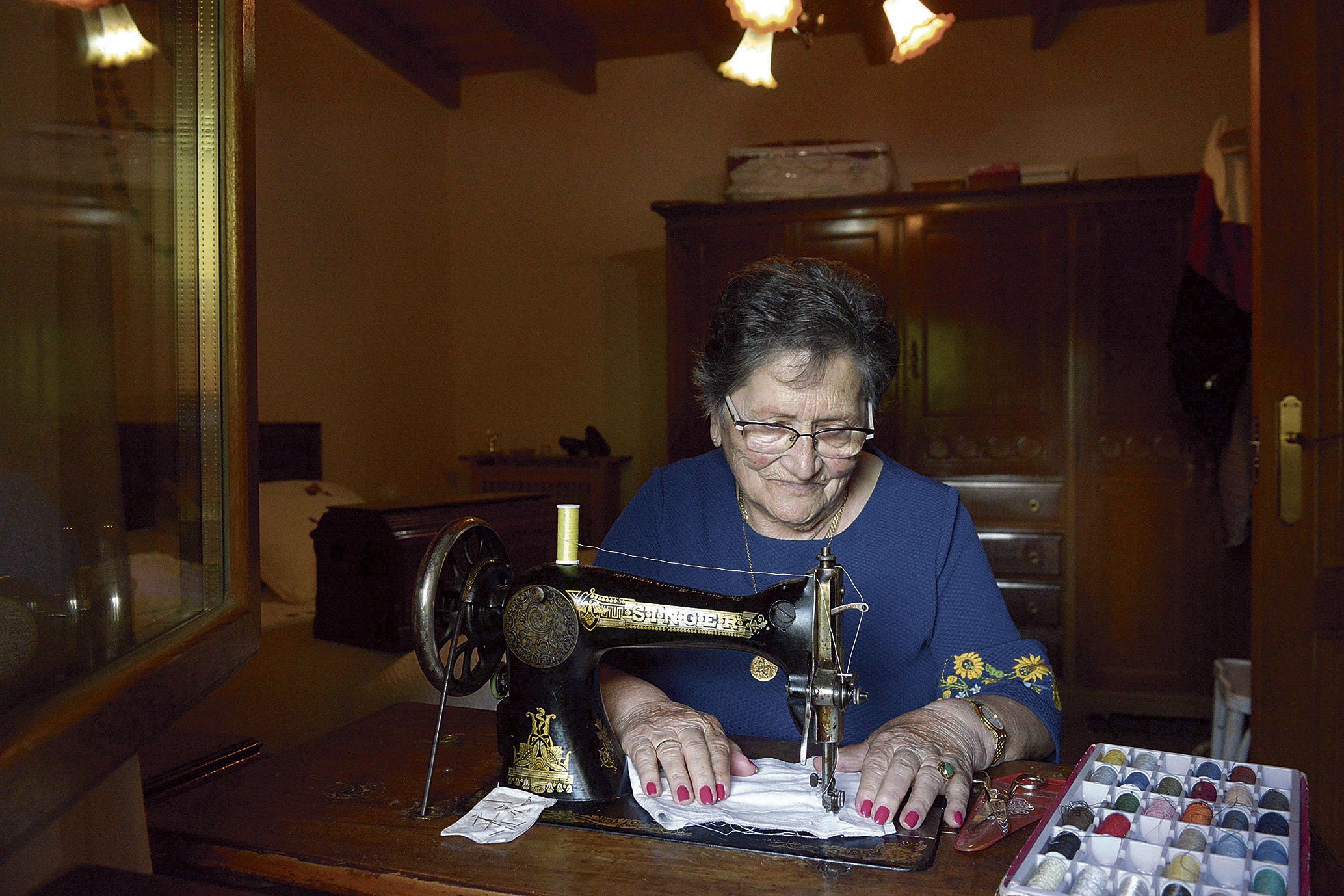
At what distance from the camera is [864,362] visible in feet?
4.69

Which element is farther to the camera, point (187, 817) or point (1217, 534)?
point (1217, 534)

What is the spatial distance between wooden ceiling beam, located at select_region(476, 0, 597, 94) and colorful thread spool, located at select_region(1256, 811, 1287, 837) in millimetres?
4121

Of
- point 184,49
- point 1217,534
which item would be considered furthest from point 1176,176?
point 184,49

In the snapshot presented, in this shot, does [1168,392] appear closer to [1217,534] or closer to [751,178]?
[1217,534]

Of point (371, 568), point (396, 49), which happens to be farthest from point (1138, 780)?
point (396, 49)

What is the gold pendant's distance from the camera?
1438mm

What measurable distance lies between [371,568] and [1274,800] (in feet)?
6.33

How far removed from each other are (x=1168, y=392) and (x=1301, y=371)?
1781 mm

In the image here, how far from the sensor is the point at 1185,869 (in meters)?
0.80

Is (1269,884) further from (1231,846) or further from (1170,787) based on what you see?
(1170,787)

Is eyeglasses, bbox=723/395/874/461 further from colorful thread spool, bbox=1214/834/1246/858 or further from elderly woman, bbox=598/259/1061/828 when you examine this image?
colorful thread spool, bbox=1214/834/1246/858

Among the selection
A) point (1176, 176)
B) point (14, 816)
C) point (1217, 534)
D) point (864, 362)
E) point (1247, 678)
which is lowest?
point (1247, 678)

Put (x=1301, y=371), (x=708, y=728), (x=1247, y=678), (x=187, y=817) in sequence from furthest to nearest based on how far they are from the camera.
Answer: (x=1247, y=678) < (x=1301, y=371) < (x=708, y=728) < (x=187, y=817)

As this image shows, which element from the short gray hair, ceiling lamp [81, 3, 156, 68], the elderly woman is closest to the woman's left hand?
the elderly woman
